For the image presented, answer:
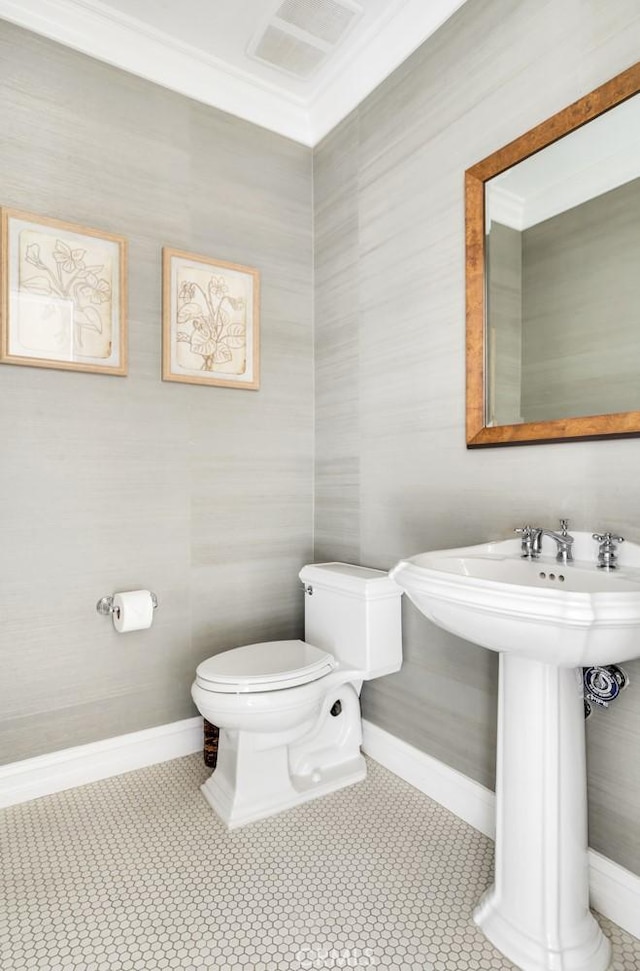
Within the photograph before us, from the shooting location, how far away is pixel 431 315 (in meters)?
1.80

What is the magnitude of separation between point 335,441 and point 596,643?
58.1 inches

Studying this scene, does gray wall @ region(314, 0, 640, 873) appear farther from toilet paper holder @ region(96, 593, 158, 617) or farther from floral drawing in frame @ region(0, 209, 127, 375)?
floral drawing in frame @ region(0, 209, 127, 375)

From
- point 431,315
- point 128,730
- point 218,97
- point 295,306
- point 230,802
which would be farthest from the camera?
point 295,306

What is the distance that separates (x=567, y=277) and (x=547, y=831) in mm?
1320

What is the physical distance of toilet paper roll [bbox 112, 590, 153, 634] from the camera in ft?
6.05

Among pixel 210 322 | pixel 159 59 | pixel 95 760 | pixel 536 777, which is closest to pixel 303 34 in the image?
pixel 159 59

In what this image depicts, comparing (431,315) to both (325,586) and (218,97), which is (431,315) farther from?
(218,97)

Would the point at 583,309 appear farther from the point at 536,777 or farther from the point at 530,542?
the point at 536,777

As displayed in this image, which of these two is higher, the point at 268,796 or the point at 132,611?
the point at 132,611

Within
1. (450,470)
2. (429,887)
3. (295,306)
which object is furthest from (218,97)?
(429,887)

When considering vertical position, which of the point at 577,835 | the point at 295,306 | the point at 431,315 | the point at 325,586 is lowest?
the point at 577,835

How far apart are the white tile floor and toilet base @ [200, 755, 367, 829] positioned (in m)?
0.03

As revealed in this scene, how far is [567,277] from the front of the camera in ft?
4.71

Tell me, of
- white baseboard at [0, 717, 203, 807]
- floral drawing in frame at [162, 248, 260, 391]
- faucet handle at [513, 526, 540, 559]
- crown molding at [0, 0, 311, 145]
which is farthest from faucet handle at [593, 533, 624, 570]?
crown molding at [0, 0, 311, 145]
